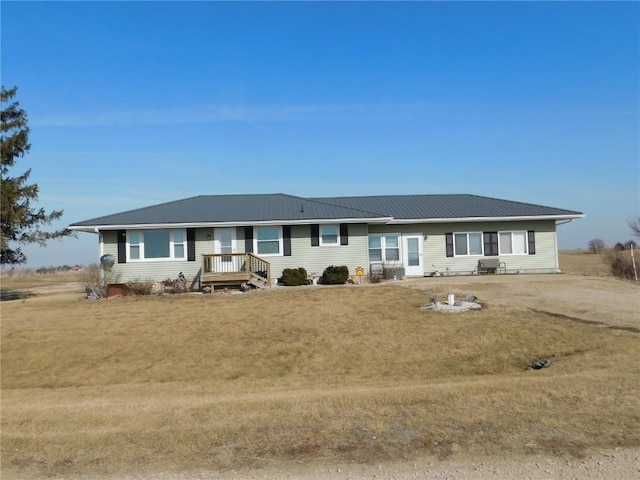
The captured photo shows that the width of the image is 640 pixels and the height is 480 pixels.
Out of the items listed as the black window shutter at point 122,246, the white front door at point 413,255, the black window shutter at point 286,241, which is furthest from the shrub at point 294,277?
the black window shutter at point 122,246

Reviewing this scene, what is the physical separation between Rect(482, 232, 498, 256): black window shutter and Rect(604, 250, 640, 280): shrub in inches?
245

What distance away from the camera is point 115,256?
23.4m

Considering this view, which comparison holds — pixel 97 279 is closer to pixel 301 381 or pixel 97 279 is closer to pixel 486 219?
pixel 301 381

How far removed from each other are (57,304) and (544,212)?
70.4 feet

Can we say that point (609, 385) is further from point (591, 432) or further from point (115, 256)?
point (115, 256)

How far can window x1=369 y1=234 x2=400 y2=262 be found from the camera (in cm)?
2544

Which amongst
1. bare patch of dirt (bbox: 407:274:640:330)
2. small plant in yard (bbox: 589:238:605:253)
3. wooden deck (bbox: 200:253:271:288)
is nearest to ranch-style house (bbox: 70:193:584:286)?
wooden deck (bbox: 200:253:271:288)

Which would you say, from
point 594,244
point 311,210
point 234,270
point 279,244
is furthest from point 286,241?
point 594,244

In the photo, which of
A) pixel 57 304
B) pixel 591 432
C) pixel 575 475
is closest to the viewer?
pixel 575 475

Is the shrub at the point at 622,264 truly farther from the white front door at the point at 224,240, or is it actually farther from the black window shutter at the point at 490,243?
the white front door at the point at 224,240

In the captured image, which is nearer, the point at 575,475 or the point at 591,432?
the point at 575,475

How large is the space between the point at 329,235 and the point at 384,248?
10.1 ft

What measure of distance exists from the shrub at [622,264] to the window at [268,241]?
645 inches

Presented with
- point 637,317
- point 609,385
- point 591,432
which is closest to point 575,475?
point 591,432
